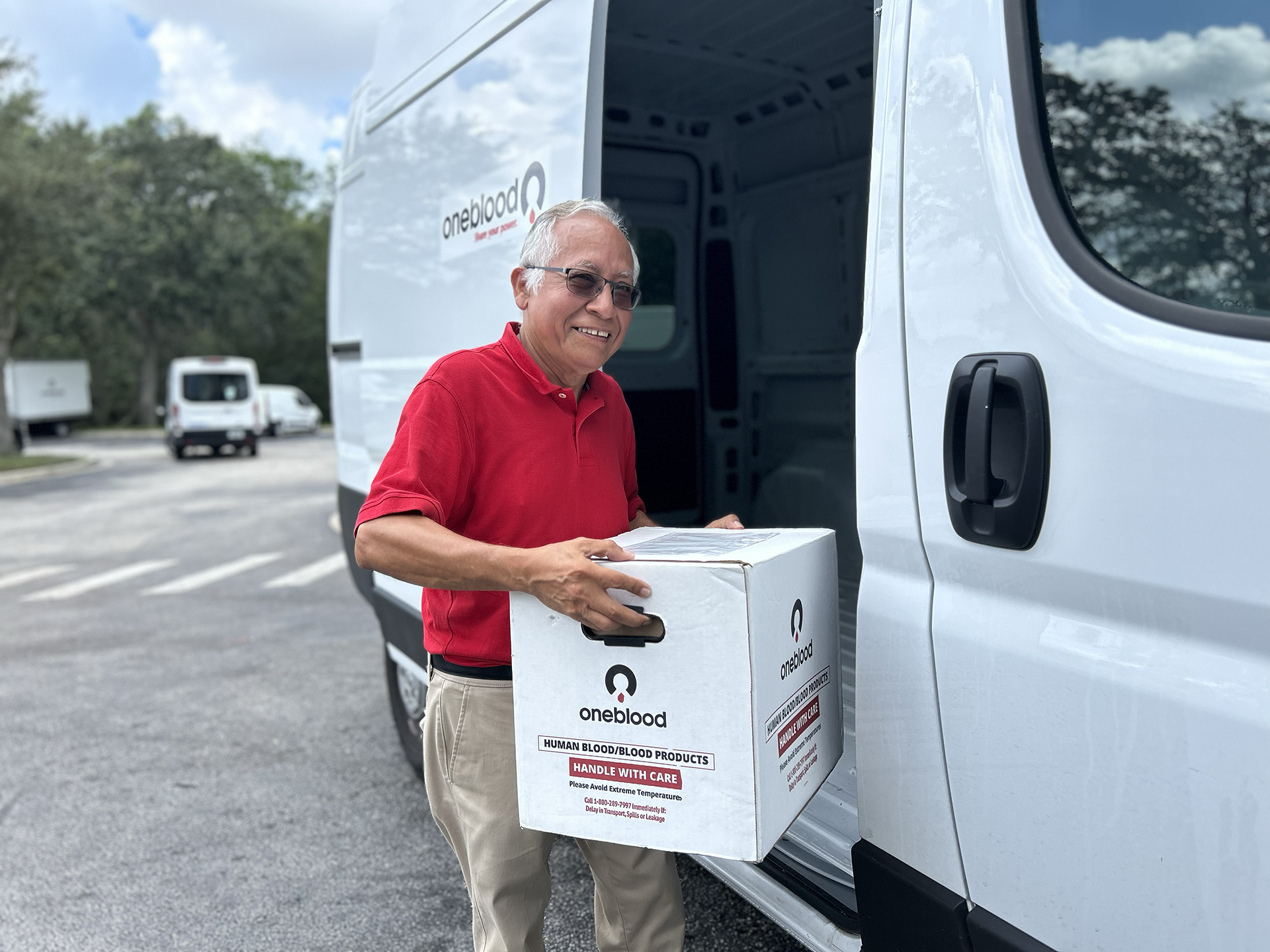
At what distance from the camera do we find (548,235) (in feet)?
5.72

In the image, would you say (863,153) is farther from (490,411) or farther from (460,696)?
(460,696)

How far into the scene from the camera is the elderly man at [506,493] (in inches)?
64.9

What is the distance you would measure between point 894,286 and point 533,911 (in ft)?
4.04

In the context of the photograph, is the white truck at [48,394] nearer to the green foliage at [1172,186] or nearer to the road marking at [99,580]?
the road marking at [99,580]

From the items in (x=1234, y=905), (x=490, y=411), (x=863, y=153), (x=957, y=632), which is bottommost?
(x=1234, y=905)

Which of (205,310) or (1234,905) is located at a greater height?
(205,310)

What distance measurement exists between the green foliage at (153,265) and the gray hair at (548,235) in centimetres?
2587

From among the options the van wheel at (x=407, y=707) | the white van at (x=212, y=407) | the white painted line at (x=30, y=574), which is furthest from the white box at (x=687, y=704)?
the white van at (x=212, y=407)

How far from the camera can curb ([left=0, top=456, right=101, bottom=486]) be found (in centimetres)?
1802

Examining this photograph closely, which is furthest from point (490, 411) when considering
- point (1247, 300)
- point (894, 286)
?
point (1247, 300)

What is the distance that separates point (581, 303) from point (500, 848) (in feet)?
3.06

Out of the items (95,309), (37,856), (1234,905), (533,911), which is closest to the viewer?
(1234,905)

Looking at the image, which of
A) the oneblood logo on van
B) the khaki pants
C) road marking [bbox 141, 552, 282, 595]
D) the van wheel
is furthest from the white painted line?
the khaki pants

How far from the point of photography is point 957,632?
55.5 inches
